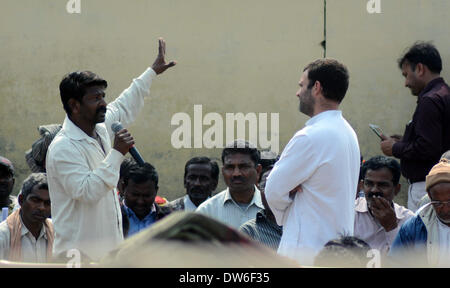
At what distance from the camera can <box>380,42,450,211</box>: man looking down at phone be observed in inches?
248

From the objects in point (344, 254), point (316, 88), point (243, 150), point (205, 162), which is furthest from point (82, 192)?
point (205, 162)

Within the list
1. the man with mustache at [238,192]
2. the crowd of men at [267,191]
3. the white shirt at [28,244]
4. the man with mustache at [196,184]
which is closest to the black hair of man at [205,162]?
the man with mustache at [196,184]

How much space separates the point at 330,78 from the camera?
4.14m

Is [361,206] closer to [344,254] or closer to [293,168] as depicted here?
[293,168]

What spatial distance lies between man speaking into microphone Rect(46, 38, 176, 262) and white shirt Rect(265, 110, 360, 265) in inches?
35.7

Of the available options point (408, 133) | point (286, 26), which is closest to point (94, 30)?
point (286, 26)

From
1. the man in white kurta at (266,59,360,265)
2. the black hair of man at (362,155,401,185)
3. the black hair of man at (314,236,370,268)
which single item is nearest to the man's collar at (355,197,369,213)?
the black hair of man at (362,155,401,185)

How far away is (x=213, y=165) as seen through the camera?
22.1ft

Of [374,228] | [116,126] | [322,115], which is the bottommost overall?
[374,228]

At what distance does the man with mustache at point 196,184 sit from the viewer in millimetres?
6441

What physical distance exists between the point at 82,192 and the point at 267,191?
1.01 meters

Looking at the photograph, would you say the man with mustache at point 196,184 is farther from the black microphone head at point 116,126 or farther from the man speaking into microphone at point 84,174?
the man speaking into microphone at point 84,174
